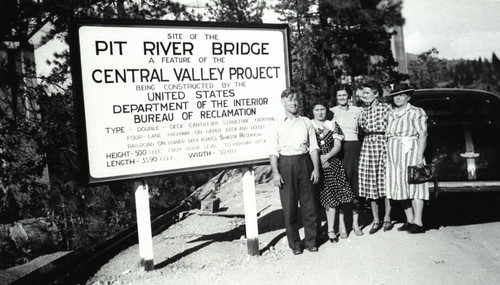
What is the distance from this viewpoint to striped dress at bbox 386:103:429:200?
17.3 feet

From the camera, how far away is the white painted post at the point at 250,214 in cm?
538

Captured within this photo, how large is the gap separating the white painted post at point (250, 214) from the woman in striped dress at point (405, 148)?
67.2 inches

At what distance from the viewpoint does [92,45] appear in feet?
15.4

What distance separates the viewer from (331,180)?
532 centimetres

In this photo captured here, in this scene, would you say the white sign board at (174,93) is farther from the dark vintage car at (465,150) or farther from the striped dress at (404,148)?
the dark vintage car at (465,150)

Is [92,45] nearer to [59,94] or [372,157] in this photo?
[59,94]

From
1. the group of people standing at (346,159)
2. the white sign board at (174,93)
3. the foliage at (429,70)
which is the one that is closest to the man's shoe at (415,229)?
the group of people standing at (346,159)

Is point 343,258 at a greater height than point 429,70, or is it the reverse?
point 429,70

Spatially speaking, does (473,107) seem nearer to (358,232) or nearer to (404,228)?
(404,228)

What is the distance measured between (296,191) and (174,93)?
1.82m

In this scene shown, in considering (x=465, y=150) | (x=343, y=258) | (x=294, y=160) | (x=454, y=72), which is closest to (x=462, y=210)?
(x=465, y=150)

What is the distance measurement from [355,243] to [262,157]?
1.56 m

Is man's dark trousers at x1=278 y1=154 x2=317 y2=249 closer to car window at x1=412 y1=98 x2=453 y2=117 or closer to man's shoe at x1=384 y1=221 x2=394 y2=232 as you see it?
man's shoe at x1=384 y1=221 x2=394 y2=232

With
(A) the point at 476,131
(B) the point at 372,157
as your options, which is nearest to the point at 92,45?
(B) the point at 372,157
